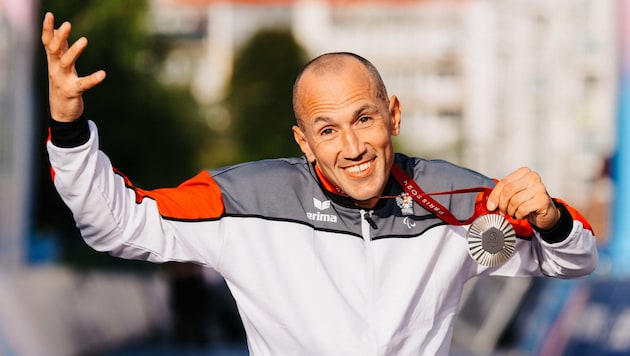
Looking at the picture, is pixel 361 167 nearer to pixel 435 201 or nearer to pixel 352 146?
pixel 352 146

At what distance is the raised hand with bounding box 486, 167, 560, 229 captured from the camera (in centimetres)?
458

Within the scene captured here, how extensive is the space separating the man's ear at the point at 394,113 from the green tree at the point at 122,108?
81.2 feet

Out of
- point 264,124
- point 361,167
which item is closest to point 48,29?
point 361,167

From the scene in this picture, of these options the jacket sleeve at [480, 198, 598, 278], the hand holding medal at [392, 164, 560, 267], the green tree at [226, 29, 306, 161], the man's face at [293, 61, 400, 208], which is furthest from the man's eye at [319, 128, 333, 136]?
the green tree at [226, 29, 306, 161]

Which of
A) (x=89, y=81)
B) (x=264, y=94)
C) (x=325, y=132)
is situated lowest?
(x=264, y=94)

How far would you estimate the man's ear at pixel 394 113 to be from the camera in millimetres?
4976

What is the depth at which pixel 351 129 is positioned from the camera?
4785 mm

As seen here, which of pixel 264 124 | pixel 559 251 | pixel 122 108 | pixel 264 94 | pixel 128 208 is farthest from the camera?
pixel 264 94

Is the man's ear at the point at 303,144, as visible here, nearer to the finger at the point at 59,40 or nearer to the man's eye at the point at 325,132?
the man's eye at the point at 325,132

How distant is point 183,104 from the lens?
1966 inches

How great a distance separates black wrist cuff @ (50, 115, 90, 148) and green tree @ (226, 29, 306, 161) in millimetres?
53139

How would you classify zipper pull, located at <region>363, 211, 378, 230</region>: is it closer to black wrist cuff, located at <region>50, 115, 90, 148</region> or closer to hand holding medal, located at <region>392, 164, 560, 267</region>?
hand holding medal, located at <region>392, 164, 560, 267</region>

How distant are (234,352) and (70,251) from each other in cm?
1267

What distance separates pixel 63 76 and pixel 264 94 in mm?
61833
